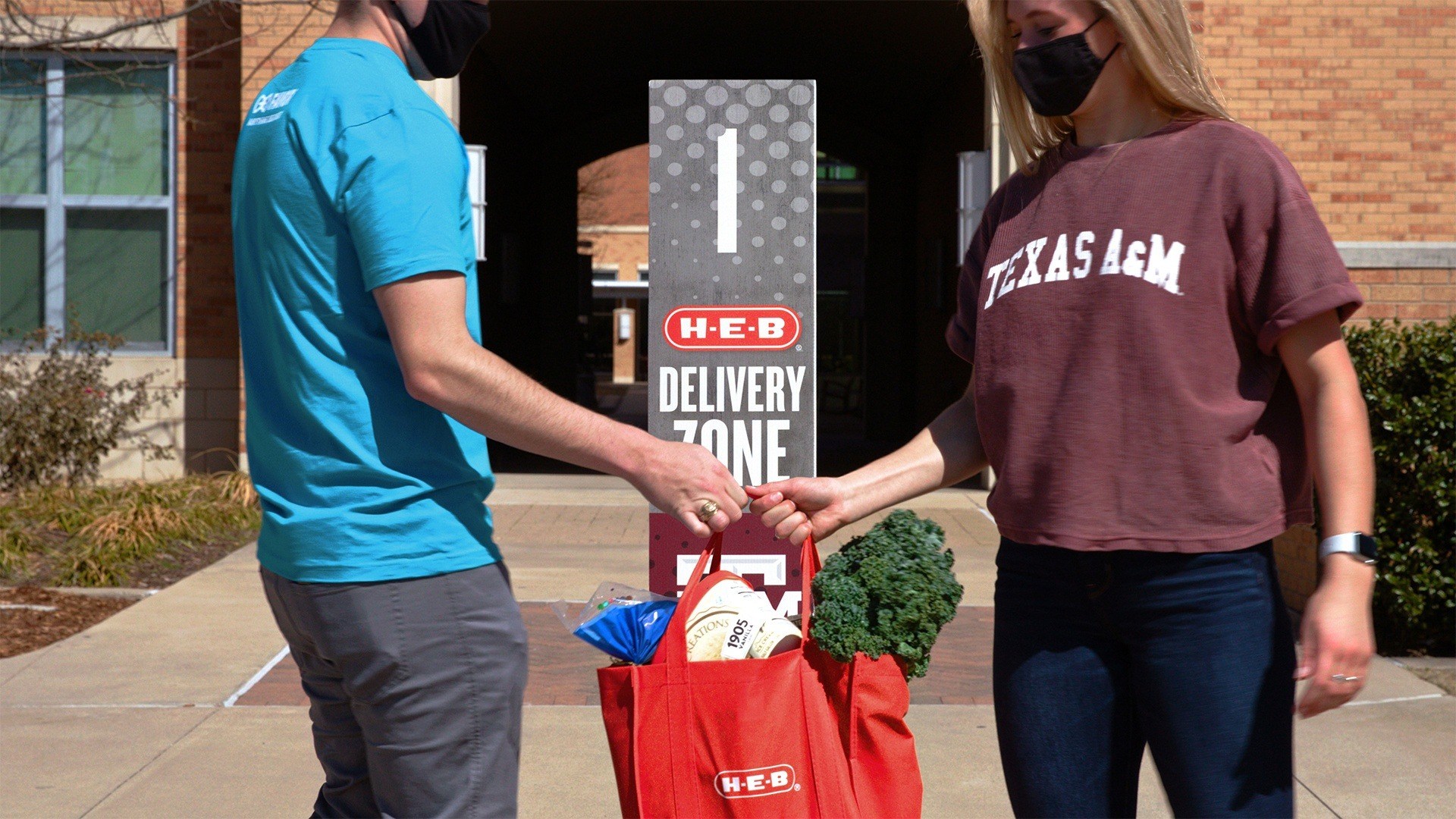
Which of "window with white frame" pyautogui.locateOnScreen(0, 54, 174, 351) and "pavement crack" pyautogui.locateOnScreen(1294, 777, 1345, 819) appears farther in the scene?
"window with white frame" pyautogui.locateOnScreen(0, 54, 174, 351)

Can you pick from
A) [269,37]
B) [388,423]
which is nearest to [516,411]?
[388,423]

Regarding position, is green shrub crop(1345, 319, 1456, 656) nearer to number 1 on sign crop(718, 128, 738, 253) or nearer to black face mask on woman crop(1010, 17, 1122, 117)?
number 1 on sign crop(718, 128, 738, 253)

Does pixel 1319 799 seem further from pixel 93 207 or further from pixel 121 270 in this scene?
pixel 93 207

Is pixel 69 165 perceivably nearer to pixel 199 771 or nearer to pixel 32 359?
pixel 32 359

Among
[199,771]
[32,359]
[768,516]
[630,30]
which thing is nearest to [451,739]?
[768,516]

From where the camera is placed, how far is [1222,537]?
6.12 feet

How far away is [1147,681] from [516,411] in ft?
3.35

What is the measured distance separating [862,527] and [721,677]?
7.50 meters

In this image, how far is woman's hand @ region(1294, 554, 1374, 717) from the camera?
1.77 meters

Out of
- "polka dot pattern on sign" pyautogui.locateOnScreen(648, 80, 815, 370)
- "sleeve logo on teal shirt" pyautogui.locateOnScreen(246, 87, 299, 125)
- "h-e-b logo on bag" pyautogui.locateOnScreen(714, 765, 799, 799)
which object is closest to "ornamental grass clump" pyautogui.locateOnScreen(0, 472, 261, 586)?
"polka dot pattern on sign" pyautogui.locateOnScreen(648, 80, 815, 370)

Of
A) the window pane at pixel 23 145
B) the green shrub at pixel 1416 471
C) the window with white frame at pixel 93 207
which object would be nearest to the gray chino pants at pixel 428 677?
the green shrub at pixel 1416 471

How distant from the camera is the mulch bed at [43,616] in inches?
234

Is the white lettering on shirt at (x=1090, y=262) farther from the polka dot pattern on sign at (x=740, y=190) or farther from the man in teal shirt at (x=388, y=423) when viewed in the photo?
the polka dot pattern on sign at (x=740, y=190)

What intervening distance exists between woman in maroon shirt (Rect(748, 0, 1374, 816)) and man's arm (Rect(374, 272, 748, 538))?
0.49m
